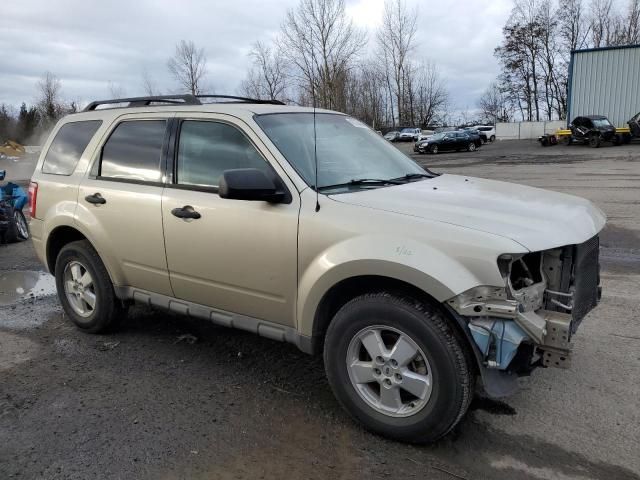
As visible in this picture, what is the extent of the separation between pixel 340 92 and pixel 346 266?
3630 centimetres

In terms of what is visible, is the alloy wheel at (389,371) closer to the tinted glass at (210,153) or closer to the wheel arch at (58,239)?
the tinted glass at (210,153)

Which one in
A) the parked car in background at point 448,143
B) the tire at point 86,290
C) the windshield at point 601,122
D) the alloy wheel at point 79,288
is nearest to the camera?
the tire at point 86,290

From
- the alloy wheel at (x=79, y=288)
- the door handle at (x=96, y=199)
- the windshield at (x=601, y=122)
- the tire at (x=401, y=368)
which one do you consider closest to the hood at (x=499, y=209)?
the tire at (x=401, y=368)

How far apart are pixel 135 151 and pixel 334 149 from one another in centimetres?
161

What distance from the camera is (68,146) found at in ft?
16.0

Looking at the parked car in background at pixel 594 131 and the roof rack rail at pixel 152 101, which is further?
the parked car in background at pixel 594 131

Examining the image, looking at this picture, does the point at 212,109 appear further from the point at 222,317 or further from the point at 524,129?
the point at 524,129

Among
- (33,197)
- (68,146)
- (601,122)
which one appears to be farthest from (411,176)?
(601,122)

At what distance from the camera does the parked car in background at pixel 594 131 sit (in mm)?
31125

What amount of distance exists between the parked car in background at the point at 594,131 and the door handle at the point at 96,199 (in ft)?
107

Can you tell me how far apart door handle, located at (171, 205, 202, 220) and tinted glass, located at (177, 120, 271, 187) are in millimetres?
201

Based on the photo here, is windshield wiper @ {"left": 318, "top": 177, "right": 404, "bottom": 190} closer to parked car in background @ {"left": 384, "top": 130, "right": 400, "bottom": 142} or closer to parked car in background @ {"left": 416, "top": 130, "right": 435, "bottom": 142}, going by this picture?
parked car in background @ {"left": 416, "top": 130, "right": 435, "bottom": 142}

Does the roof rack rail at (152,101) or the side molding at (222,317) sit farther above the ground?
the roof rack rail at (152,101)

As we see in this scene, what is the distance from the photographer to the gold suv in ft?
9.07
